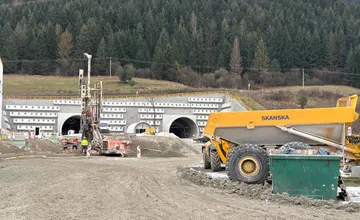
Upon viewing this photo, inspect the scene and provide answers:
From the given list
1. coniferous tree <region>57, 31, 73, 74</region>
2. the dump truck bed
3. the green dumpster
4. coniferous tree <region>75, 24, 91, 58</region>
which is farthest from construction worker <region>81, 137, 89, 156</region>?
coniferous tree <region>75, 24, 91, 58</region>

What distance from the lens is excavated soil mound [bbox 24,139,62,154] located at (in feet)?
111

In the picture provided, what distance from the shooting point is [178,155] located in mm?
36000

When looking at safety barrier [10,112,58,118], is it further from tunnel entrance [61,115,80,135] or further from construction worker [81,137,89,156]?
construction worker [81,137,89,156]

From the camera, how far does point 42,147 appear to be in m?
35.0

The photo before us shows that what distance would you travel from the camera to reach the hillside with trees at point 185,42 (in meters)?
107

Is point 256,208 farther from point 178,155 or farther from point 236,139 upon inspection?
point 178,155

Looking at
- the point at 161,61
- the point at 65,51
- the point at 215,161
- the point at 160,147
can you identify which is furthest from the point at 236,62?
the point at 215,161

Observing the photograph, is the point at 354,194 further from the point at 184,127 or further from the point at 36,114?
the point at 184,127

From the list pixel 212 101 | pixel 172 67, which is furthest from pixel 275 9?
pixel 212 101

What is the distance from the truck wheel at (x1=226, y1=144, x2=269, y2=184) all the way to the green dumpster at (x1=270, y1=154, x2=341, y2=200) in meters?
2.26

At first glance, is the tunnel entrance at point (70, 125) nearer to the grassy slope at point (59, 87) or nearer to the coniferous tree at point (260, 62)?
the grassy slope at point (59, 87)

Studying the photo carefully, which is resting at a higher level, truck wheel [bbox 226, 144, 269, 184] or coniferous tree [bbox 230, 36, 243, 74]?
coniferous tree [bbox 230, 36, 243, 74]

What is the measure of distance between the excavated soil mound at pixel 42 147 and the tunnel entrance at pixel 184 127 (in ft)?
94.3

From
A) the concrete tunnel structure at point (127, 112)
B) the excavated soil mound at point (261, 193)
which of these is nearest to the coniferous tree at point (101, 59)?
the concrete tunnel structure at point (127, 112)
